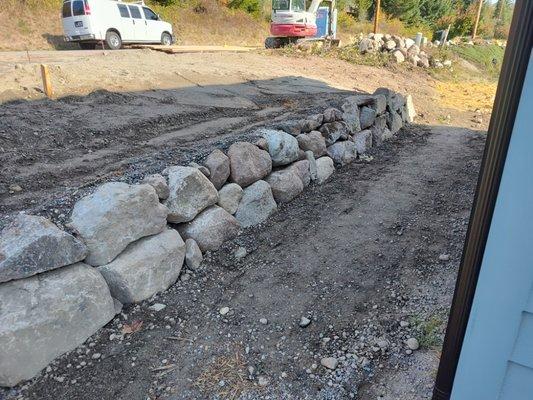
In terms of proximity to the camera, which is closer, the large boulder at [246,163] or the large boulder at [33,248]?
the large boulder at [33,248]

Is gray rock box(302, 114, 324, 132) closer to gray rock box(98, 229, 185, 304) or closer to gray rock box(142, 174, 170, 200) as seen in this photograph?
gray rock box(142, 174, 170, 200)

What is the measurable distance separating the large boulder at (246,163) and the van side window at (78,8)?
13.7m

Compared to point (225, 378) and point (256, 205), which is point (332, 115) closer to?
point (256, 205)

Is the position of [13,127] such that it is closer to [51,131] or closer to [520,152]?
[51,131]

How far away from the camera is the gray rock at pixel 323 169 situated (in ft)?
16.0

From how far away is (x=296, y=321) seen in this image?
2.70 meters

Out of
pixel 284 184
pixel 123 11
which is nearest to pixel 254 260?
pixel 284 184

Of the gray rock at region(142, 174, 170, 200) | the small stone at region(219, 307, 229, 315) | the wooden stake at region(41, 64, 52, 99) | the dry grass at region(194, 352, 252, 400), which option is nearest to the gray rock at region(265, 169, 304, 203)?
the gray rock at region(142, 174, 170, 200)

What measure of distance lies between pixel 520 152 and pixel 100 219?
230 centimetres

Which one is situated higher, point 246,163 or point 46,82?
point 46,82

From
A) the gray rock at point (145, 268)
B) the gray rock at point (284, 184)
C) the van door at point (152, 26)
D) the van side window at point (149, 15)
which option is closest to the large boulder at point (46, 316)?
the gray rock at point (145, 268)

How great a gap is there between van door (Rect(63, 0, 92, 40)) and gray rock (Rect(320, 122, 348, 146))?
498 inches

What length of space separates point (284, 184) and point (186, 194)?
1.33 metres

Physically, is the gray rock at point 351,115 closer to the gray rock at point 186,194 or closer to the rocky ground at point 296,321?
the rocky ground at point 296,321
